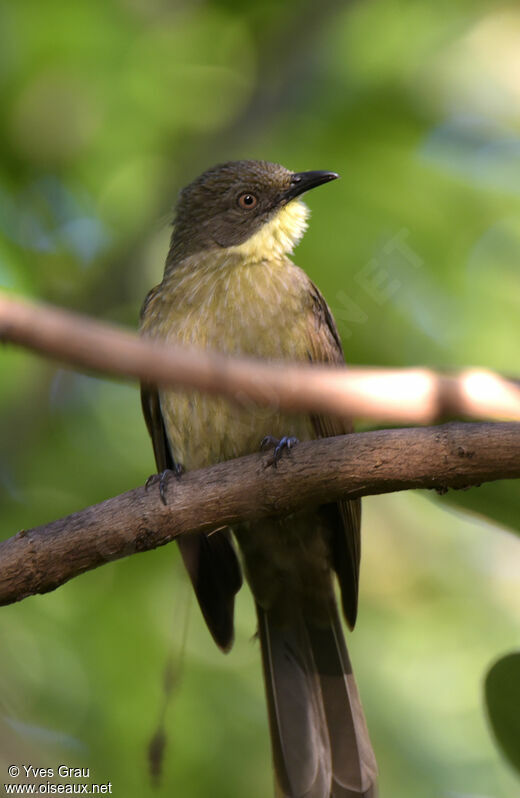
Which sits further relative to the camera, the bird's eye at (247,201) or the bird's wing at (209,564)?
the bird's eye at (247,201)

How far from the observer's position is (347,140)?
5039 millimetres

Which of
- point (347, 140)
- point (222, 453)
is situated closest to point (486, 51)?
point (347, 140)

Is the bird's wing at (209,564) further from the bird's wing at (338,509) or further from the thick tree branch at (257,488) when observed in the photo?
the thick tree branch at (257,488)

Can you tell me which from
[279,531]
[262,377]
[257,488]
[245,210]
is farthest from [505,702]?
[245,210]

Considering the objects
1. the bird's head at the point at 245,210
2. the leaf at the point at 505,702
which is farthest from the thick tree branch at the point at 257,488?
the bird's head at the point at 245,210

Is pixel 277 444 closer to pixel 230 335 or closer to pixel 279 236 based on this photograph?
pixel 230 335

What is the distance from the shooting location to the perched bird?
13.5ft

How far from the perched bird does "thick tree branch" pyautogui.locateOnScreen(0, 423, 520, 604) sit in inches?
29.1

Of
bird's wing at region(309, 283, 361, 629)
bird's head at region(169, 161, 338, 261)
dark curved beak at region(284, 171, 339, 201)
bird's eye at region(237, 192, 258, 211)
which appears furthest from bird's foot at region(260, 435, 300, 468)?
bird's eye at region(237, 192, 258, 211)

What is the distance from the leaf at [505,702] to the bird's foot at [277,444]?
0.90m

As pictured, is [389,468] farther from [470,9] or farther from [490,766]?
[470,9]

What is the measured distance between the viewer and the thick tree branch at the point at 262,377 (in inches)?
51.9

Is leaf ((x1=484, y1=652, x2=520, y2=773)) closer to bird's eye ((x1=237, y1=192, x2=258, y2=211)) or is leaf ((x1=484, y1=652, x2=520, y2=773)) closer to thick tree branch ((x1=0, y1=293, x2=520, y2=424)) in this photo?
thick tree branch ((x1=0, y1=293, x2=520, y2=424))

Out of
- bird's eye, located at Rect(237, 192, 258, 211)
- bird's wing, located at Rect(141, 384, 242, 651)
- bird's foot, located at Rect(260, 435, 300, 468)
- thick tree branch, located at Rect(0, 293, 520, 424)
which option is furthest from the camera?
bird's eye, located at Rect(237, 192, 258, 211)
